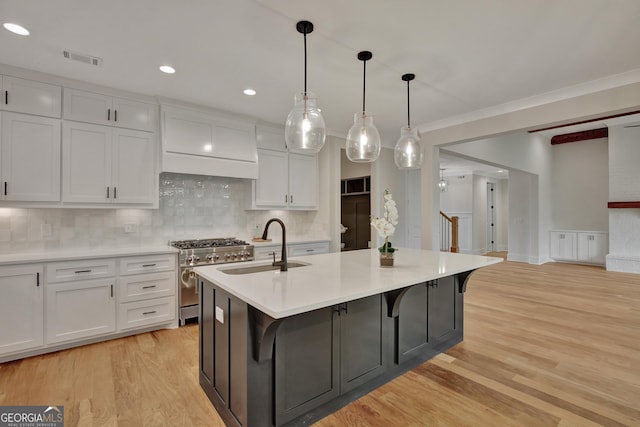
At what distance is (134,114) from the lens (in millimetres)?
3410

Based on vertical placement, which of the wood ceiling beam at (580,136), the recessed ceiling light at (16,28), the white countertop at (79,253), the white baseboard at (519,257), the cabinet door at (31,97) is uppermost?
the wood ceiling beam at (580,136)

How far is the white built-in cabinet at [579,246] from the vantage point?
23.7 feet

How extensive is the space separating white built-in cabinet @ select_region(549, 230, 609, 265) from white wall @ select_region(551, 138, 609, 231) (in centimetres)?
23

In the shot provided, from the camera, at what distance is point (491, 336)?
326 centimetres

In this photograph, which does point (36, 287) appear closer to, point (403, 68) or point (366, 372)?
point (366, 372)

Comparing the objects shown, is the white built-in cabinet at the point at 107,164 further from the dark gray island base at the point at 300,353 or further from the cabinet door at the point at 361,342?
the cabinet door at the point at 361,342

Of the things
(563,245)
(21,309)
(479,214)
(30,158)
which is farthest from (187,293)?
(479,214)

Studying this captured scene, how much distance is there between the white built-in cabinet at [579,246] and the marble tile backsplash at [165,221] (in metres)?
6.71

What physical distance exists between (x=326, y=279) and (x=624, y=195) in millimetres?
7940

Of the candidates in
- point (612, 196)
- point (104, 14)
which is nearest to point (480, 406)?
point (104, 14)

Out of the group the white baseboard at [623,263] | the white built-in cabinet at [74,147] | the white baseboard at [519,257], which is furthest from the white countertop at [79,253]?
the white baseboard at [623,263]

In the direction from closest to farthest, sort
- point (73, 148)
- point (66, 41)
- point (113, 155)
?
1. point (66, 41)
2. point (73, 148)
3. point (113, 155)

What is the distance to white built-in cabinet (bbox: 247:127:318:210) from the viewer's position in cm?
441

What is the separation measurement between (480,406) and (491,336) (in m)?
1.37
